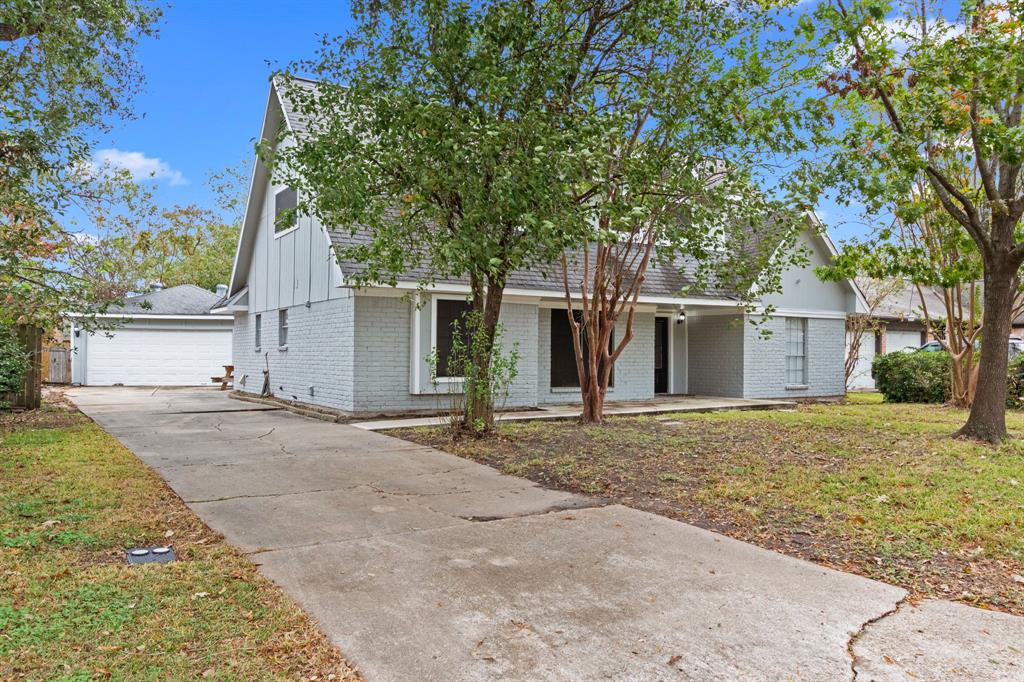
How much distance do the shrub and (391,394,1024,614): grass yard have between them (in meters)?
4.92

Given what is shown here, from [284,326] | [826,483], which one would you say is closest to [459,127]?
[826,483]

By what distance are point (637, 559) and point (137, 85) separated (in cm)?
1094

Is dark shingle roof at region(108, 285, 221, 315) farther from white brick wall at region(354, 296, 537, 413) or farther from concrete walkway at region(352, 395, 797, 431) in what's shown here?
concrete walkway at region(352, 395, 797, 431)

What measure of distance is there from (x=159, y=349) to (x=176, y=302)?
1.95 m

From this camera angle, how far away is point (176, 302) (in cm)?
2548

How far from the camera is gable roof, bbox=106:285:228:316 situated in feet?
80.0

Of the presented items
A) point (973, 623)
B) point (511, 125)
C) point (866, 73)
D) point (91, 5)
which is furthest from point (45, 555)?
point (866, 73)

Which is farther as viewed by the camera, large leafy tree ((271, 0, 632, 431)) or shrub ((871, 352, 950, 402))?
shrub ((871, 352, 950, 402))

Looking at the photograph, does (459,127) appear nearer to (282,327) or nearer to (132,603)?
(132,603)

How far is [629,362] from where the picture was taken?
16.3 meters

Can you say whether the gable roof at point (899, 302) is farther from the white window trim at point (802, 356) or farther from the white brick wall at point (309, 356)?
the white brick wall at point (309, 356)

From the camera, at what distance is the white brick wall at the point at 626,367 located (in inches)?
599

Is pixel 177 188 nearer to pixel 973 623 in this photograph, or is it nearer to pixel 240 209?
pixel 240 209

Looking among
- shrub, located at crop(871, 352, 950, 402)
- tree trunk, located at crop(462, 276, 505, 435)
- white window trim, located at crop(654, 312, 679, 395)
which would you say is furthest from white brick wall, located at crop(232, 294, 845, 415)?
tree trunk, located at crop(462, 276, 505, 435)
